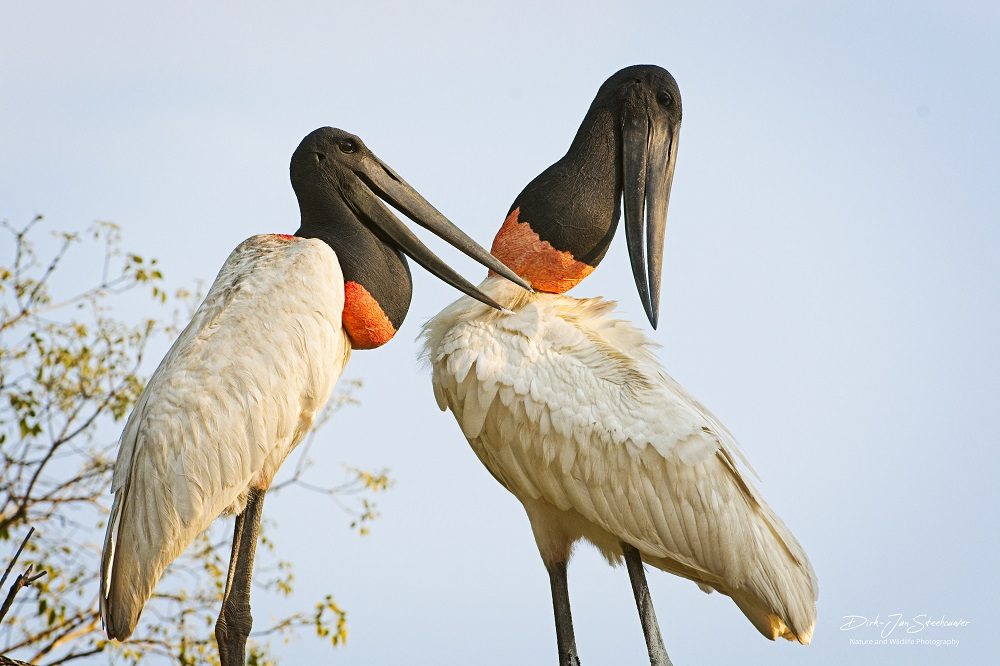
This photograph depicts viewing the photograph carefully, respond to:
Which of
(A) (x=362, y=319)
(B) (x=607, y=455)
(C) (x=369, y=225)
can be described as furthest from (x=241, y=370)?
(B) (x=607, y=455)

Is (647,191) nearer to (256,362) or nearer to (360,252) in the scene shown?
(360,252)

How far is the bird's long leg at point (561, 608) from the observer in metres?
4.59

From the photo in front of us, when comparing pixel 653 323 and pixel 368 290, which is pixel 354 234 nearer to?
pixel 368 290

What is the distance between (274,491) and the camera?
754cm

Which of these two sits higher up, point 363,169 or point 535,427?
point 363,169

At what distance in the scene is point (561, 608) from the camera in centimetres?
461

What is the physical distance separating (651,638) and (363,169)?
6.61 feet

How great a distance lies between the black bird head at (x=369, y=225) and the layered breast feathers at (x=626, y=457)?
1.01 feet

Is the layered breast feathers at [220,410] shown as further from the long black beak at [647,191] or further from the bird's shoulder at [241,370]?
the long black beak at [647,191]

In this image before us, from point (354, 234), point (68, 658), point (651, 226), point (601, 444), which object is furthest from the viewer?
point (68, 658)

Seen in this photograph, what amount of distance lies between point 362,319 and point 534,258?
774 millimetres

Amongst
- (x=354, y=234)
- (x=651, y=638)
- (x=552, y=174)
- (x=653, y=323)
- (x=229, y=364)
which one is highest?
(x=552, y=174)

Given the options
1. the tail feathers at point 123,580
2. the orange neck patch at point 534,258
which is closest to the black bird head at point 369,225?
the orange neck patch at point 534,258

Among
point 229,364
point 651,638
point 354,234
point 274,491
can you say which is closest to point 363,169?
point 354,234
